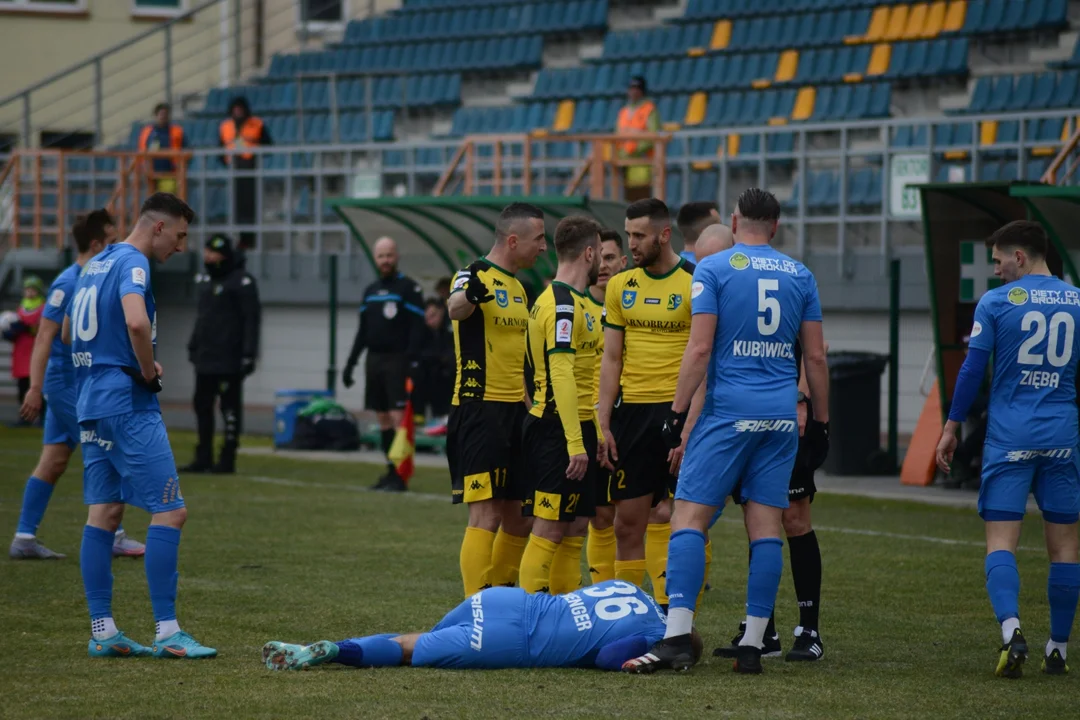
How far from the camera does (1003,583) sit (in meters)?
7.08

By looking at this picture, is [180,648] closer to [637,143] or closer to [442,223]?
[442,223]

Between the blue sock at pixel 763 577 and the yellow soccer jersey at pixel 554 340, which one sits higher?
the yellow soccer jersey at pixel 554 340

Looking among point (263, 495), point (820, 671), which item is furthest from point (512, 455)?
point (263, 495)

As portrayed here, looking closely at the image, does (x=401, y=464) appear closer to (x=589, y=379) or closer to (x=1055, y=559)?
(x=589, y=379)

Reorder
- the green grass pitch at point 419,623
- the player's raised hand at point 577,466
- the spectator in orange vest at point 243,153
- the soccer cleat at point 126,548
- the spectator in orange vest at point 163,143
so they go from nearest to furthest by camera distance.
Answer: the green grass pitch at point 419,623 < the player's raised hand at point 577,466 < the soccer cleat at point 126,548 < the spectator in orange vest at point 243,153 < the spectator in orange vest at point 163,143

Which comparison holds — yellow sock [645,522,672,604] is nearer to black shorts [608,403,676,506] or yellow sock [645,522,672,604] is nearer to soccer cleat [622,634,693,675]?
black shorts [608,403,676,506]

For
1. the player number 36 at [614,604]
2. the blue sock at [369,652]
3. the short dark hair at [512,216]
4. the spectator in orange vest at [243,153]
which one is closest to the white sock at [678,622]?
the player number 36 at [614,604]

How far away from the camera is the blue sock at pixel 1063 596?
704 centimetres

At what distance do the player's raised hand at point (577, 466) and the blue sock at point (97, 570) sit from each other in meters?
2.20

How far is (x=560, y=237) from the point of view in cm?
778

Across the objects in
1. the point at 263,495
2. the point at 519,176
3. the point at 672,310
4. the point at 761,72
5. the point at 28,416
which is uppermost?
the point at 761,72

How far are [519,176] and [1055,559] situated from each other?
15.9 metres

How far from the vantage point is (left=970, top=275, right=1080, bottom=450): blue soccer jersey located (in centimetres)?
716

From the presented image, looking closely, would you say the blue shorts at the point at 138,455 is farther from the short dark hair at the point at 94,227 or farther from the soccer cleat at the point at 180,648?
the short dark hair at the point at 94,227
